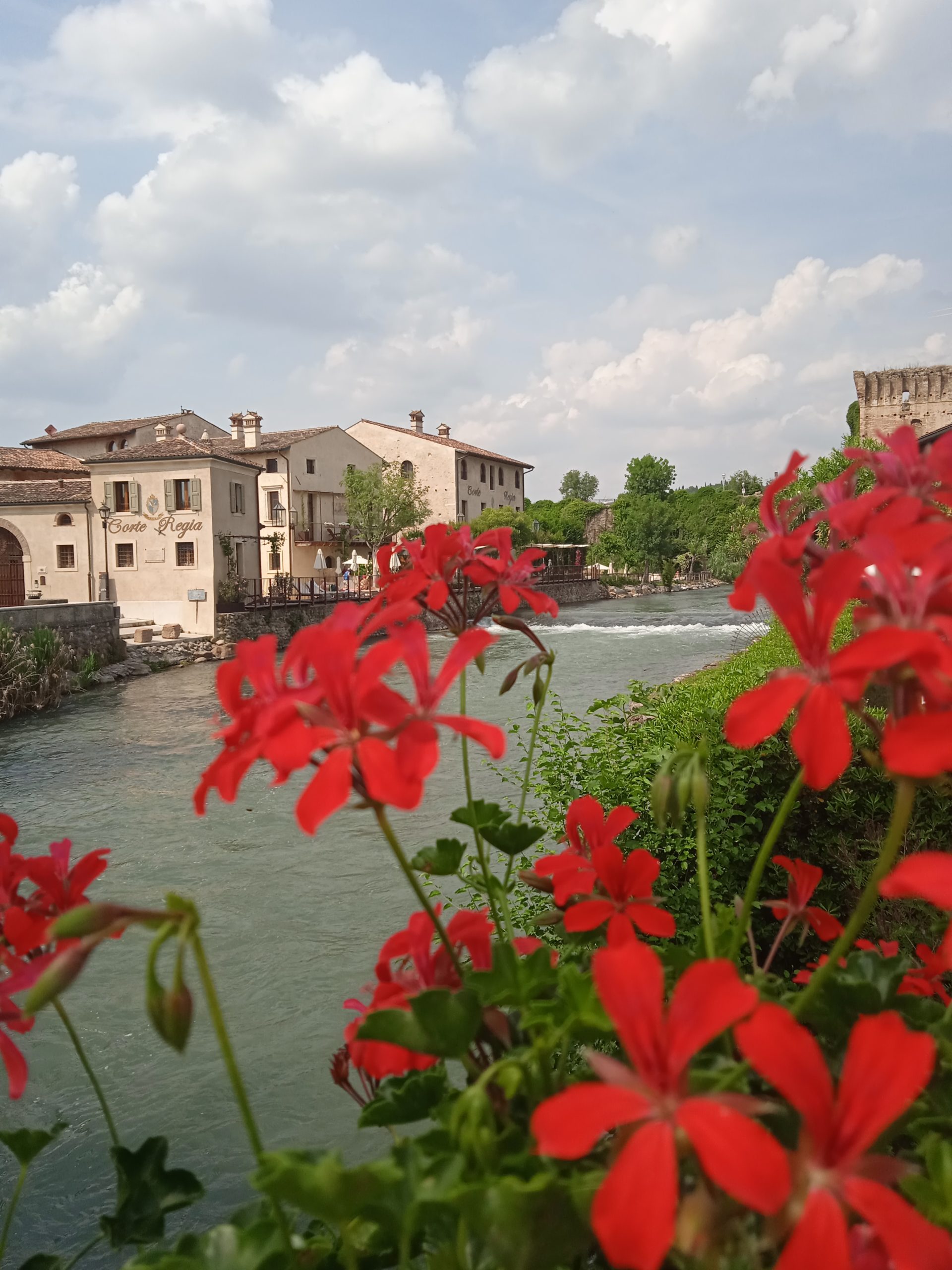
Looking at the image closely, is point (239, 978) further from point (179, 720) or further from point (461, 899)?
point (179, 720)

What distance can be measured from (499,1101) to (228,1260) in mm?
237

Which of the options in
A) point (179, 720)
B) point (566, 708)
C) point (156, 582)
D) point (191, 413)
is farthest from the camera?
point (191, 413)

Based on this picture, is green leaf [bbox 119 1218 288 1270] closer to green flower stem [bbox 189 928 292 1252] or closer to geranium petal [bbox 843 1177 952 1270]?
green flower stem [bbox 189 928 292 1252]

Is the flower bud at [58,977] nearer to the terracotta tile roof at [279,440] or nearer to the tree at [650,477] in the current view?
the terracotta tile roof at [279,440]

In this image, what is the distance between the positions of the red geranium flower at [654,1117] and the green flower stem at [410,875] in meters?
0.18

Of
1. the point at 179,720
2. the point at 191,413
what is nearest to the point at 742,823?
the point at 179,720

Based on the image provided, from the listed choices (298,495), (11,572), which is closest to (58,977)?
(11,572)

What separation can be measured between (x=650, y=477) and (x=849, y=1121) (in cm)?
8963

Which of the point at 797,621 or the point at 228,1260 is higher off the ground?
the point at 797,621

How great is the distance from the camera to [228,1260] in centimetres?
71

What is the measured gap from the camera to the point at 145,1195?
1.05 metres

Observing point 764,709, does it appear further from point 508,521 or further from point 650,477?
point 650,477

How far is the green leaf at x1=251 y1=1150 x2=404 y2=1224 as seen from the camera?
2.11ft

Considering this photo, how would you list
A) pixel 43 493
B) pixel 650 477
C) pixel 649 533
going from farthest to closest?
pixel 650 477
pixel 649 533
pixel 43 493
